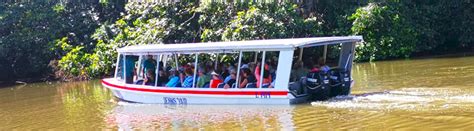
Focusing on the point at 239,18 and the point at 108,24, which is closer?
the point at 239,18

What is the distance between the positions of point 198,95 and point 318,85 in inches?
110

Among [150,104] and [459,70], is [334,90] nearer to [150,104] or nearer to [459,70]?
[150,104]

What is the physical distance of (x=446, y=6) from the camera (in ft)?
93.2

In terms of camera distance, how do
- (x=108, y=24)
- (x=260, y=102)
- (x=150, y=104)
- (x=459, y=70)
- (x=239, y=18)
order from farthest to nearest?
(x=108, y=24), (x=239, y=18), (x=459, y=70), (x=150, y=104), (x=260, y=102)

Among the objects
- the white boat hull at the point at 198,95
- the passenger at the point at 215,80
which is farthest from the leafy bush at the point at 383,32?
the passenger at the point at 215,80

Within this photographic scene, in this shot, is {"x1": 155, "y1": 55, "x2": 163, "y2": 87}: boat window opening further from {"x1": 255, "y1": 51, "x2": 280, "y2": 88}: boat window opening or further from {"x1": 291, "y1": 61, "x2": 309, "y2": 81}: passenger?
{"x1": 291, "y1": 61, "x2": 309, "y2": 81}: passenger

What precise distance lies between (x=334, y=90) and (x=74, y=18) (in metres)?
20.8

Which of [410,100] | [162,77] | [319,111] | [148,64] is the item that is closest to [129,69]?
[148,64]

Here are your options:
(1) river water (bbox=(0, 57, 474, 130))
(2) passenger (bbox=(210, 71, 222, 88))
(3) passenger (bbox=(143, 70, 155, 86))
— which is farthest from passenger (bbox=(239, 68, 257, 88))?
(3) passenger (bbox=(143, 70, 155, 86))

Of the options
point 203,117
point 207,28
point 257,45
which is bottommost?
point 203,117

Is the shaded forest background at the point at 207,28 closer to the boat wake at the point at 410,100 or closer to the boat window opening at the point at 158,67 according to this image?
the boat window opening at the point at 158,67

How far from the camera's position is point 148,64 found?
16.5 meters

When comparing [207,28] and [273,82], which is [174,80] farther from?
[207,28]

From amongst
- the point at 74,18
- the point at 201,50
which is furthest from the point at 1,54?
the point at 201,50
